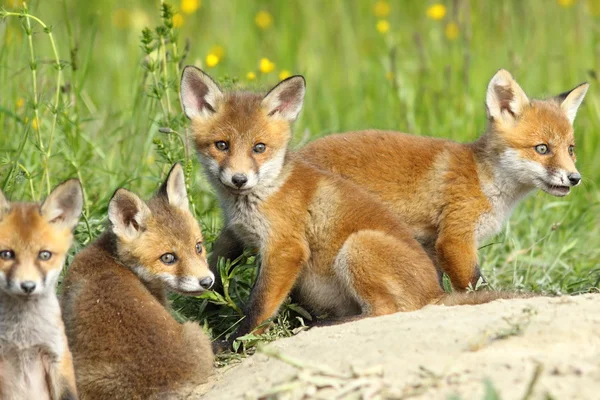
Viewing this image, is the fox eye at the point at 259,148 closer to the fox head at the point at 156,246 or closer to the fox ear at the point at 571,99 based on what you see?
the fox head at the point at 156,246

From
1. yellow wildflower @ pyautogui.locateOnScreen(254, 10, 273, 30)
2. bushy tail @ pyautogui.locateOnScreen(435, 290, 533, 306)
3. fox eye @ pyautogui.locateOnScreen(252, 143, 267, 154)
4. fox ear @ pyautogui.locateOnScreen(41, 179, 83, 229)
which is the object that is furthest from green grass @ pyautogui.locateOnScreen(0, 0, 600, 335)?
fox ear @ pyautogui.locateOnScreen(41, 179, 83, 229)

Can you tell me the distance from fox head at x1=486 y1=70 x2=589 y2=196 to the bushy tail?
41.5 inches

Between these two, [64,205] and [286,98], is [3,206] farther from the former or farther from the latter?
[286,98]

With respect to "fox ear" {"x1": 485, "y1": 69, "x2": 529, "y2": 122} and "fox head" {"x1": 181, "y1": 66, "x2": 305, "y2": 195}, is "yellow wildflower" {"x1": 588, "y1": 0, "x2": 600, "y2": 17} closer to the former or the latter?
"fox ear" {"x1": 485, "y1": 69, "x2": 529, "y2": 122}

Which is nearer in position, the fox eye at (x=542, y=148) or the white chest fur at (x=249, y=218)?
the white chest fur at (x=249, y=218)

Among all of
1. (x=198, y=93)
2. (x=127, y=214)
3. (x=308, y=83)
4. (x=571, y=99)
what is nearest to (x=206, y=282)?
(x=127, y=214)

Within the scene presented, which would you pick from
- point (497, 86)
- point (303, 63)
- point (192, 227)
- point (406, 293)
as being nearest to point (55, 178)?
point (192, 227)

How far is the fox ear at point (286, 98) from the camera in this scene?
6469 millimetres

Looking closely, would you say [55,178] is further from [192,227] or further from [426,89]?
[426,89]

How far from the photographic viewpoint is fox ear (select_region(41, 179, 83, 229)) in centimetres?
497

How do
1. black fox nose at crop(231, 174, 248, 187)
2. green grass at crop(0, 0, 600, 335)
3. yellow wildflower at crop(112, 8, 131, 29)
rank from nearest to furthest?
black fox nose at crop(231, 174, 248, 187)
green grass at crop(0, 0, 600, 335)
yellow wildflower at crop(112, 8, 131, 29)

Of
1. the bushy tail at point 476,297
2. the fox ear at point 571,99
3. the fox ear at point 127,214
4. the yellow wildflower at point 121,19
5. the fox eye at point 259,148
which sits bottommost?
the bushy tail at point 476,297

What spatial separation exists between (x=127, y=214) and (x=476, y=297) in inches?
91.0

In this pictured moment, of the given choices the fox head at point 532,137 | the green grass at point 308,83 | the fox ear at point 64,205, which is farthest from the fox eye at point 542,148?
the fox ear at point 64,205
